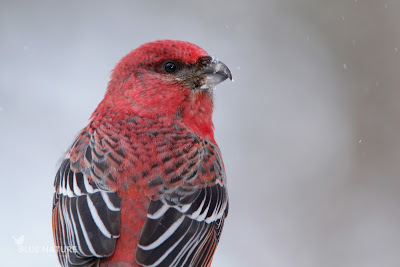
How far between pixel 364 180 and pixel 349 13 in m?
1.76

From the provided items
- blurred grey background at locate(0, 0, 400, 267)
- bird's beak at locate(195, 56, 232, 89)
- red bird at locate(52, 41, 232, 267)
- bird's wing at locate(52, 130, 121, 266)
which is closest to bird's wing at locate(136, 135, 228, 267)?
red bird at locate(52, 41, 232, 267)

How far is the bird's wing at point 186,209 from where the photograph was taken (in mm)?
2996

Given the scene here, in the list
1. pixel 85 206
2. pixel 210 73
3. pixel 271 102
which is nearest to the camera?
pixel 85 206

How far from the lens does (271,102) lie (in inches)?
248

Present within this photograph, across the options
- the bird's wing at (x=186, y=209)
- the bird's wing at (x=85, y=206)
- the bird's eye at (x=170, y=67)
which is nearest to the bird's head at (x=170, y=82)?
the bird's eye at (x=170, y=67)

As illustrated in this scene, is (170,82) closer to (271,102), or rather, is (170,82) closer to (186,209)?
(186,209)

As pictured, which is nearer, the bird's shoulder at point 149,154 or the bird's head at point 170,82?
the bird's shoulder at point 149,154

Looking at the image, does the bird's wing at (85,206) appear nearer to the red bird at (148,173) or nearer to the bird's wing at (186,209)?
the red bird at (148,173)

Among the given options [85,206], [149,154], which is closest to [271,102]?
[149,154]

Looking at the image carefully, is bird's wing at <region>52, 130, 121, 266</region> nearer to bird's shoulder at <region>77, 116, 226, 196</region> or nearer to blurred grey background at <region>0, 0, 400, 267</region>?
bird's shoulder at <region>77, 116, 226, 196</region>

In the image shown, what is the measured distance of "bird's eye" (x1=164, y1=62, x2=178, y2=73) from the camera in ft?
12.0

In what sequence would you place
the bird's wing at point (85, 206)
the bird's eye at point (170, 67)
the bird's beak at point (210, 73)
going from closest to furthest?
the bird's wing at point (85, 206) → the bird's beak at point (210, 73) → the bird's eye at point (170, 67)

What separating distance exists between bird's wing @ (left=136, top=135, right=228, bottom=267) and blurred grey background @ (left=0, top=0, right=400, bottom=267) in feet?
5.63

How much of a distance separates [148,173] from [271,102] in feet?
10.8
